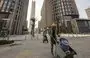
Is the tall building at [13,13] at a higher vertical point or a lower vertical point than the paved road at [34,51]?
higher

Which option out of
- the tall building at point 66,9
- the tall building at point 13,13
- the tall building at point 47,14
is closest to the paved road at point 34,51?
the tall building at point 13,13

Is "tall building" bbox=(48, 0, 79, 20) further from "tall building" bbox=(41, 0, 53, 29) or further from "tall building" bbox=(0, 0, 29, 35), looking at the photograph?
"tall building" bbox=(0, 0, 29, 35)

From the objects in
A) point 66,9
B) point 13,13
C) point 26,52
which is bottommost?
point 26,52

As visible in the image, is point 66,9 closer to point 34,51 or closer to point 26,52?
point 34,51

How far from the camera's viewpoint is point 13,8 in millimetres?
76188

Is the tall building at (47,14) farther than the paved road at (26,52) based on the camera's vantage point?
Yes

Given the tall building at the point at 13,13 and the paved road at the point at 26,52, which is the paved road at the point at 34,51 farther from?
the tall building at the point at 13,13

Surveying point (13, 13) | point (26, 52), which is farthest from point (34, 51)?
point (13, 13)

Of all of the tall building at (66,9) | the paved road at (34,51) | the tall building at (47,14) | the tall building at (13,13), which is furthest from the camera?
the tall building at (47,14)

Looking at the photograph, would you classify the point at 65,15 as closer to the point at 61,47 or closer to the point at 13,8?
the point at 13,8

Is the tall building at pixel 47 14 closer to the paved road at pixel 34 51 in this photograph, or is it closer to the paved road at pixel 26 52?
the paved road at pixel 34 51

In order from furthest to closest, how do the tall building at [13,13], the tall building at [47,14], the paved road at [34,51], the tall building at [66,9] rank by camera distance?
the tall building at [47,14]
the tall building at [66,9]
the tall building at [13,13]
the paved road at [34,51]

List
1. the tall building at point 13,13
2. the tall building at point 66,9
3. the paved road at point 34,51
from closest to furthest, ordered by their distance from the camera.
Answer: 1. the paved road at point 34,51
2. the tall building at point 13,13
3. the tall building at point 66,9

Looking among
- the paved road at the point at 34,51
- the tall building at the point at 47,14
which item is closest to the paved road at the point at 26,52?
the paved road at the point at 34,51
